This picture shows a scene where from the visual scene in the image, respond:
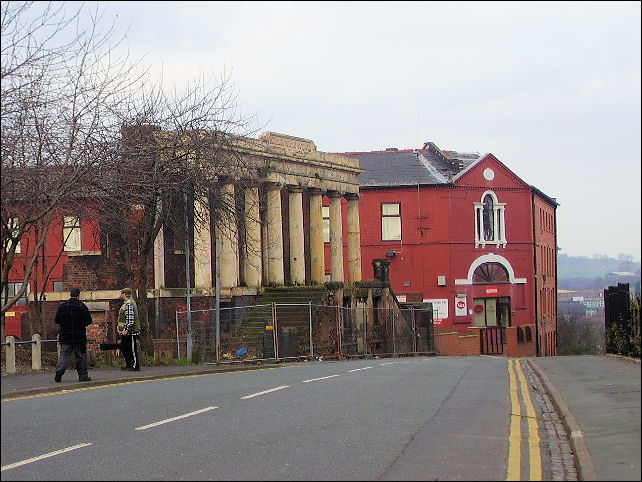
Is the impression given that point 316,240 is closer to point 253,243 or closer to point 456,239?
point 253,243

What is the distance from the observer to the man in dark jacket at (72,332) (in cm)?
1680

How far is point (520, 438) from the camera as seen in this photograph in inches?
474

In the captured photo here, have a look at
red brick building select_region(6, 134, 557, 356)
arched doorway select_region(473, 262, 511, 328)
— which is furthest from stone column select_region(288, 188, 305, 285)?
arched doorway select_region(473, 262, 511, 328)

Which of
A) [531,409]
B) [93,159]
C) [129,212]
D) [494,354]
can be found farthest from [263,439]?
[494,354]

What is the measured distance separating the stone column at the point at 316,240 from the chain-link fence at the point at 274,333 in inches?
192

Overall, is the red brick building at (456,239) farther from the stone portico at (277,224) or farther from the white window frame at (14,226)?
the white window frame at (14,226)

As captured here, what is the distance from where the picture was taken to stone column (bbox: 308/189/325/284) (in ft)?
148

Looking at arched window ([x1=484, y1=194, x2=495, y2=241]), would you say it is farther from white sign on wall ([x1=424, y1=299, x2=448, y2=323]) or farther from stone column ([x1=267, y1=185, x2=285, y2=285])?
stone column ([x1=267, y1=185, x2=285, y2=285])

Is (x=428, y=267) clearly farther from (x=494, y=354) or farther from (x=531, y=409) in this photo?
(x=531, y=409)

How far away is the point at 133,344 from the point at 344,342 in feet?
52.0

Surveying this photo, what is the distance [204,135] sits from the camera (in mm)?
28172

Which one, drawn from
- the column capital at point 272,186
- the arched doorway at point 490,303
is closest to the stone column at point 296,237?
the column capital at point 272,186

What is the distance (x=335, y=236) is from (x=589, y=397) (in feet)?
103

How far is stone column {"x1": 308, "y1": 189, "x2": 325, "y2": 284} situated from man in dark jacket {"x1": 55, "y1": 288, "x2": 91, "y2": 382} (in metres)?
27.7
